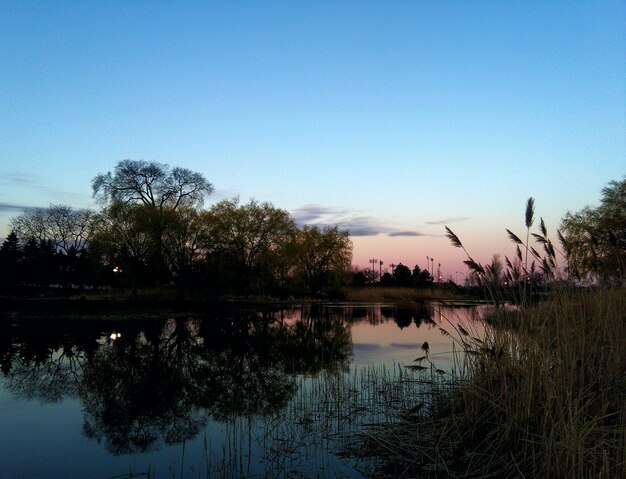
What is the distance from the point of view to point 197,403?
33.4ft

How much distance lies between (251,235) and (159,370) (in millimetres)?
35937

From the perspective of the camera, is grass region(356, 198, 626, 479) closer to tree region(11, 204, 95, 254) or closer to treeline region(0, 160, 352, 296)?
treeline region(0, 160, 352, 296)

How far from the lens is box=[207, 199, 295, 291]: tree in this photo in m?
47.0

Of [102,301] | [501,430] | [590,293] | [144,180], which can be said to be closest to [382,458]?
[501,430]

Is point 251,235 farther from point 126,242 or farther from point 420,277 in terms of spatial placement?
point 420,277

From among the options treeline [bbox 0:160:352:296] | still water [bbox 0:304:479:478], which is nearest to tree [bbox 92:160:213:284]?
treeline [bbox 0:160:352:296]

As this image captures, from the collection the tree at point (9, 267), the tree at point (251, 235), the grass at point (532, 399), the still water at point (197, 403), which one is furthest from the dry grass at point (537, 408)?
the tree at point (9, 267)

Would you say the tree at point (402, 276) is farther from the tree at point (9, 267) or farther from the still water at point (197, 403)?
the still water at point (197, 403)

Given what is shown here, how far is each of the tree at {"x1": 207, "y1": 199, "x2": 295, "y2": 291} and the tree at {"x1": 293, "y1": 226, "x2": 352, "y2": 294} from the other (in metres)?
13.4

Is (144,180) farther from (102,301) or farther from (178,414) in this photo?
(178,414)

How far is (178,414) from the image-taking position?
9.40m

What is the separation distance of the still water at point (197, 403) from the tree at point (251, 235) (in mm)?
26966

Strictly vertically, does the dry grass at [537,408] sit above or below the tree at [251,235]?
below

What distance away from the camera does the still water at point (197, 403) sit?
266 inches
